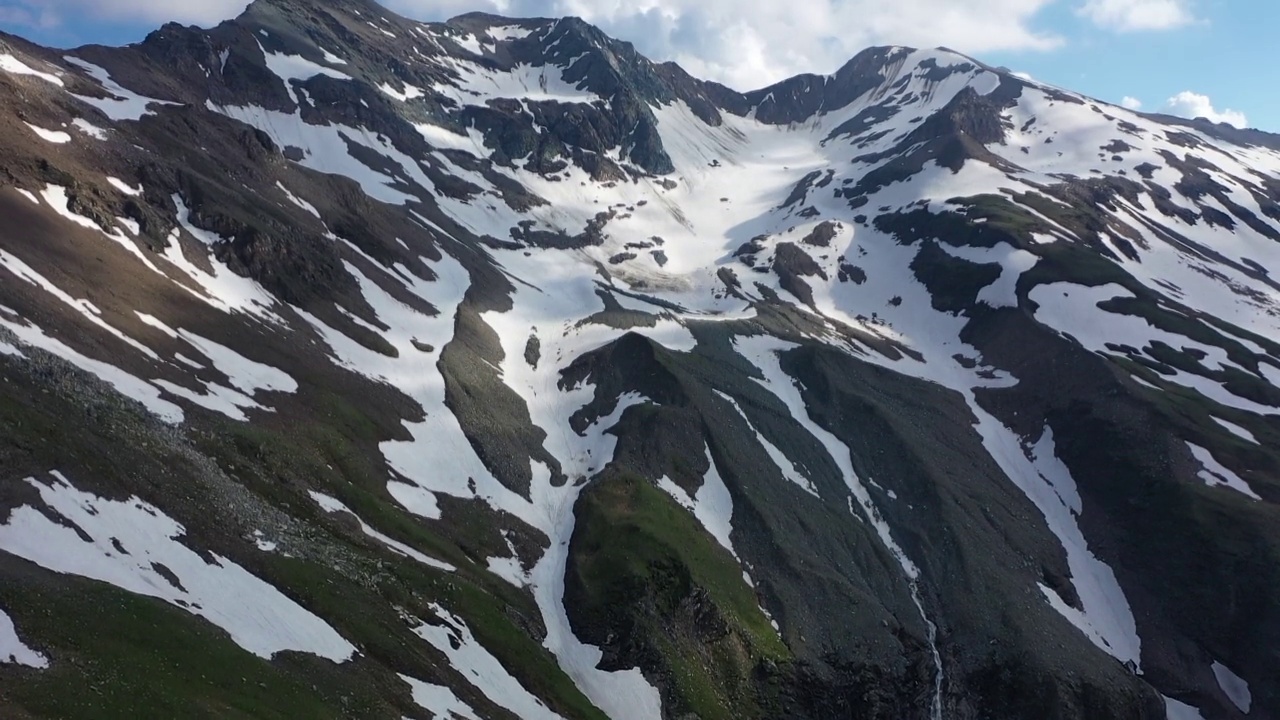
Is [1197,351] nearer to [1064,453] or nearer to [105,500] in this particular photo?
[1064,453]

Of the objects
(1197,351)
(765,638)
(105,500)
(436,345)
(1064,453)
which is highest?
(1197,351)

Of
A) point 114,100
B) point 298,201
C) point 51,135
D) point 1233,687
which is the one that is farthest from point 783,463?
point 114,100

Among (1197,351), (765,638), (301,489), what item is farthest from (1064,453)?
(301,489)

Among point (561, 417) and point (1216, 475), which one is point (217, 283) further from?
point (1216, 475)

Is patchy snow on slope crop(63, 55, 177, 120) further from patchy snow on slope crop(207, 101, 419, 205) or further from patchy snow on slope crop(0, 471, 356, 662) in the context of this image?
patchy snow on slope crop(0, 471, 356, 662)

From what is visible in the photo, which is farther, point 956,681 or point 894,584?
point 894,584

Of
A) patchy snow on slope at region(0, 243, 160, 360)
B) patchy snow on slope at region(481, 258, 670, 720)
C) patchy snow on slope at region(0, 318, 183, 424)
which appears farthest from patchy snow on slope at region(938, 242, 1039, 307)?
patchy snow on slope at region(0, 243, 160, 360)

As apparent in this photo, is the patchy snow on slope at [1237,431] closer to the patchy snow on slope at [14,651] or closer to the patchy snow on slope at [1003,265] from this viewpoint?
the patchy snow on slope at [1003,265]
